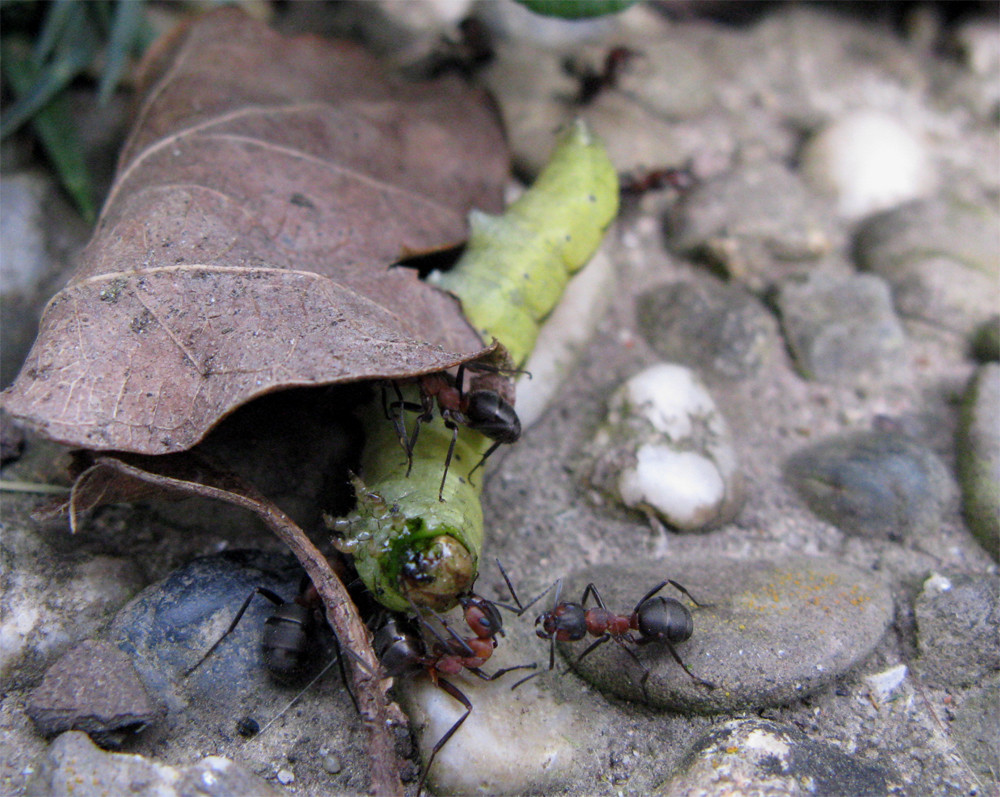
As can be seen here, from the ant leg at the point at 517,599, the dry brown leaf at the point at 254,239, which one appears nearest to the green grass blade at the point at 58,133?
the dry brown leaf at the point at 254,239

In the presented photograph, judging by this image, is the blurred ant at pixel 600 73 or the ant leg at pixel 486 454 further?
the blurred ant at pixel 600 73

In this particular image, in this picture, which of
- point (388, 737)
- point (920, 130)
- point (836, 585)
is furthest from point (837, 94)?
point (388, 737)

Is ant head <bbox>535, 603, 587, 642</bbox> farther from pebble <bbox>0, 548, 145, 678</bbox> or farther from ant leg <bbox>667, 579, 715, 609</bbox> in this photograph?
pebble <bbox>0, 548, 145, 678</bbox>

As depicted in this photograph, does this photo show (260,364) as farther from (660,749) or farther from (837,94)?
(837,94)

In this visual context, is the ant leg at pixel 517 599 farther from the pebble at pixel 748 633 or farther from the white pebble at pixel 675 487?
the white pebble at pixel 675 487

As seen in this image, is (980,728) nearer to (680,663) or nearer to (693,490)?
(680,663)

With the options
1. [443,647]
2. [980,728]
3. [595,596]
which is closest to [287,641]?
[443,647]
